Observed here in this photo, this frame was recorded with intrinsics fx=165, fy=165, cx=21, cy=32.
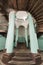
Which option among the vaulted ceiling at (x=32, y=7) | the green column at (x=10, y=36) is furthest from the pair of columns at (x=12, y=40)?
the vaulted ceiling at (x=32, y=7)

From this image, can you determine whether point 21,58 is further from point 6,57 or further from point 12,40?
point 12,40

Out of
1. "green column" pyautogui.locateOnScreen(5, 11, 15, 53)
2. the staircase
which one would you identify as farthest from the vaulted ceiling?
the staircase

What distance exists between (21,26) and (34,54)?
1.04m

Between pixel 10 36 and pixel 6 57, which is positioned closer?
pixel 6 57

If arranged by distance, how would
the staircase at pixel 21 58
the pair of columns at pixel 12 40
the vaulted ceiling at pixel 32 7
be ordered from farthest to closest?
the vaulted ceiling at pixel 32 7
the pair of columns at pixel 12 40
the staircase at pixel 21 58

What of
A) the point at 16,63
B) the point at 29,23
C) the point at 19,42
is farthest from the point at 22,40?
the point at 16,63

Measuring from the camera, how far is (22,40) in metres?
3.79

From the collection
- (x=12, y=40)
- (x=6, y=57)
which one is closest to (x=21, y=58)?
(x=6, y=57)

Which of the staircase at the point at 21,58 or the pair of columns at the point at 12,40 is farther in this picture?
the pair of columns at the point at 12,40

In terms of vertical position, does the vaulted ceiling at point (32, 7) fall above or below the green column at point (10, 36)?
above

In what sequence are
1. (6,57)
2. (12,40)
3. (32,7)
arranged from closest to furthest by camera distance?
(6,57)
(12,40)
(32,7)

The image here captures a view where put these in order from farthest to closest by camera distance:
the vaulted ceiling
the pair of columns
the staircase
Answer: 1. the vaulted ceiling
2. the pair of columns
3. the staircase

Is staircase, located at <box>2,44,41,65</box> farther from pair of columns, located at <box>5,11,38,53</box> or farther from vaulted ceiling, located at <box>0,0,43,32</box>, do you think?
vaulted ceiling, located at <box>0,0,43,32</box>

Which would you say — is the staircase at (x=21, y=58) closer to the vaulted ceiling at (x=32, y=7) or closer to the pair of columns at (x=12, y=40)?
the pair of columns at (x=12, y=40)
